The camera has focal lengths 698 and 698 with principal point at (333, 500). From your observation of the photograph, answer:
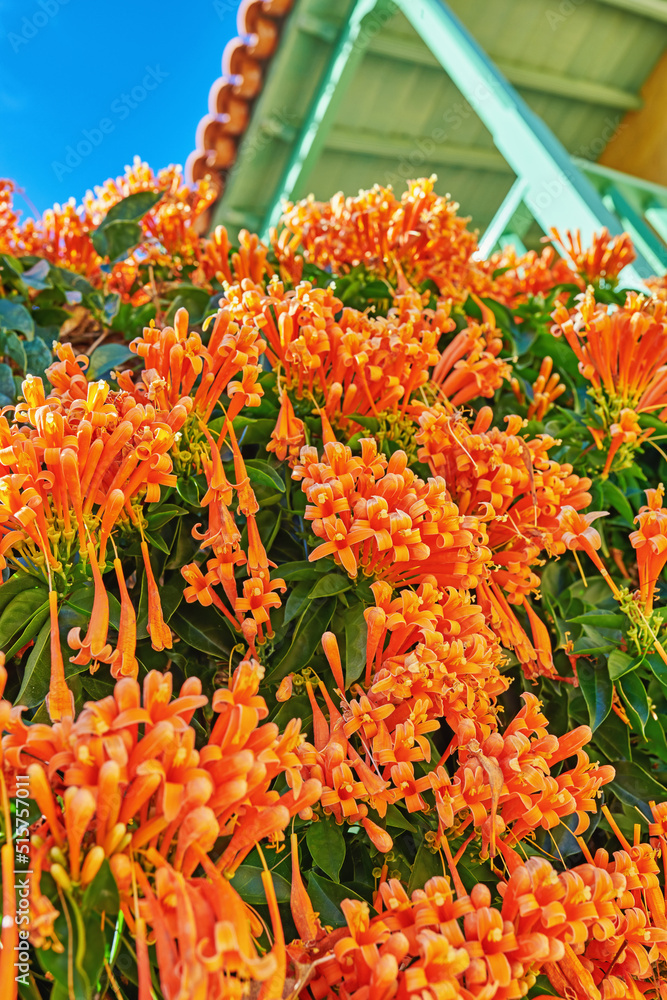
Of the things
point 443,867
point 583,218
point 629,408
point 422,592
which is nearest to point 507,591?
point 422,592

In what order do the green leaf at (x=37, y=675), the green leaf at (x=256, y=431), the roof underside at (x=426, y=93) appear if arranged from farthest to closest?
1. the roof underside at (x=426, y=93)
2. the green leaf at (x=256, y=431)
3. the green leaf at (x=37, y=675)

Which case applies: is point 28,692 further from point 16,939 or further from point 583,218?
point 583,218

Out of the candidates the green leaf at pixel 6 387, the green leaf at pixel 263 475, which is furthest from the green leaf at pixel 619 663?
the green leaf at pixel 6 387

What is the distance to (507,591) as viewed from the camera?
40.8 inches

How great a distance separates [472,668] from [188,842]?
36 centimetres

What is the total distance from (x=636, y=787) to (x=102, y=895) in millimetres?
769

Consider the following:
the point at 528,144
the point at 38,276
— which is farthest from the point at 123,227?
the point at 528,144

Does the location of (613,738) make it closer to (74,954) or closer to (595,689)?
(595,689)

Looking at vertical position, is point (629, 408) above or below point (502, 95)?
below

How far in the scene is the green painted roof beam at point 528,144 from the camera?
8.76 ft

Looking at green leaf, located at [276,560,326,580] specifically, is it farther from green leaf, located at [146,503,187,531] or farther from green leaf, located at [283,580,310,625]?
green leaf, located at [146,503,187,531]

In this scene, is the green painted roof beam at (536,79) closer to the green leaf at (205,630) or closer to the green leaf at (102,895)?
the green leaf at (205,630)

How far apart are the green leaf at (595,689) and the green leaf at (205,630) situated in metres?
0.51

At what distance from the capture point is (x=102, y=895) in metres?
0.56
